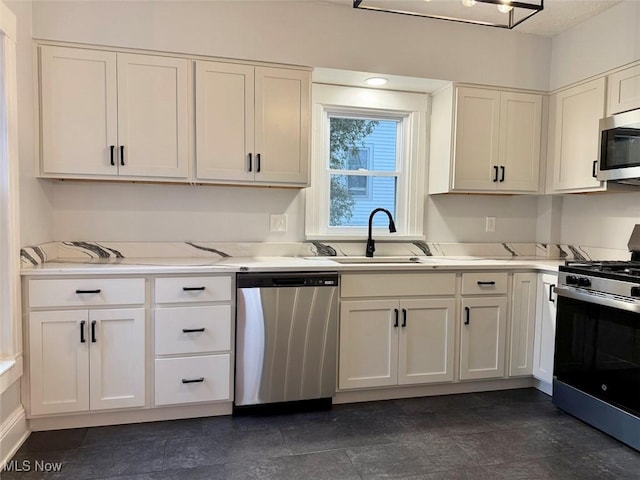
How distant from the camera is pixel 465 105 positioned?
3135 mm

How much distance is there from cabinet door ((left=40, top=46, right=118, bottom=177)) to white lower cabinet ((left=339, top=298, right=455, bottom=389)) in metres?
1.73

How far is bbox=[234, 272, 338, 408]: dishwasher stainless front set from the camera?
8.22ft

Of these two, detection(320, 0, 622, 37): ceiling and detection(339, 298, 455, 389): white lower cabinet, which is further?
detection(320, 0, 622, 37): ceiling

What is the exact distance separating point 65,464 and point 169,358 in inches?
25.9

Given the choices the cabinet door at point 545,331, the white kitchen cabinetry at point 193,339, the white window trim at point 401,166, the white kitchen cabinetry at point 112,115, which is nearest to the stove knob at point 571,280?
the cabinet door at point 545,331

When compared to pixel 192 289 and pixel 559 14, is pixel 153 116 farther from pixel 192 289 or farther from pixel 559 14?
pixel 559 14

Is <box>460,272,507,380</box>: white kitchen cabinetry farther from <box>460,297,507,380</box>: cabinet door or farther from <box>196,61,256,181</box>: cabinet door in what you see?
<box>196,61,256,181</box>: cabinet door

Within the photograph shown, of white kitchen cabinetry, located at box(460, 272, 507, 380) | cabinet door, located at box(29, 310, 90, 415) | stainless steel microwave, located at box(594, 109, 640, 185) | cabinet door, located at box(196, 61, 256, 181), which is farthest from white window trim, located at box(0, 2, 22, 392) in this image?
stainless steel microwave, located at box(594, 109, 640, 185)

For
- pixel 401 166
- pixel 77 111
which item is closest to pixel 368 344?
pixel 401 166

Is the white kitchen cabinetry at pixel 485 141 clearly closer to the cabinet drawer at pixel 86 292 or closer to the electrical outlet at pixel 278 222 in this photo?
the electrical outlet at pixel 278 222

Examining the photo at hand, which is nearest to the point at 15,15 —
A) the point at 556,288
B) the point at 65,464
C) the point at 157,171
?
the point at 157,171

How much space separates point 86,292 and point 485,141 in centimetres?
278

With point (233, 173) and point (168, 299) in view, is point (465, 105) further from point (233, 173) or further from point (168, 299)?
point (168, 299)

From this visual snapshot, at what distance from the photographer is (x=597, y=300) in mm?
2420
